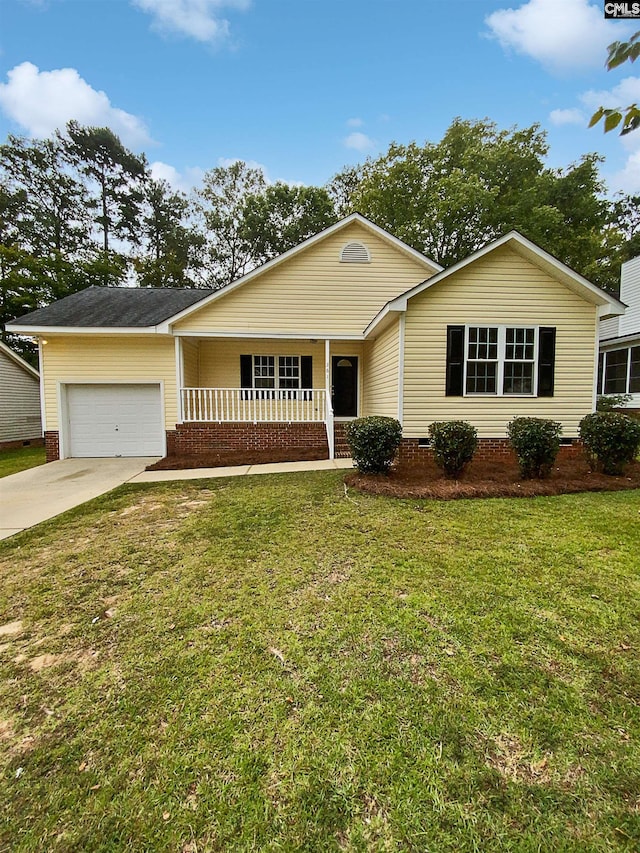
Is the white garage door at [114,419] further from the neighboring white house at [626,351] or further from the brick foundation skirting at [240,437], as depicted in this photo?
the neighboring white house at [626,351]

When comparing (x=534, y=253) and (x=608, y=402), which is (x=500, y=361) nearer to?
(x=534, y=253)

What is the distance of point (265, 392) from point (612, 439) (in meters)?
8.57

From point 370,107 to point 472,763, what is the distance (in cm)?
1818

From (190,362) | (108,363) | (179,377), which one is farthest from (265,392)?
(108,363)

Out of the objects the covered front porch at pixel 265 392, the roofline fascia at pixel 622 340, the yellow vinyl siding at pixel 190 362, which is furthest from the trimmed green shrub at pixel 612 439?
the roofline fascia at pixel 622 340

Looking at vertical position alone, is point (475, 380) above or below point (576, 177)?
below

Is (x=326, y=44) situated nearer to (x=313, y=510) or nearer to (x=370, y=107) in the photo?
(x=370, y=107)

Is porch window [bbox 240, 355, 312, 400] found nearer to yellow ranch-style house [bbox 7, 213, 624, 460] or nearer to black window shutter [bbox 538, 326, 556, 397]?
yellow ranch-style house [bbox 7, 213, 624, 460]

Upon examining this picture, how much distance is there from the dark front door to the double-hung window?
467 centimetres

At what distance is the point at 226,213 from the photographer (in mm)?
25016

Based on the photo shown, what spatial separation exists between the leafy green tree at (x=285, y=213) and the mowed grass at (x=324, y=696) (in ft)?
74.5

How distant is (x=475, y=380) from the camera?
839cm

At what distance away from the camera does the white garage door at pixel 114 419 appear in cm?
1084

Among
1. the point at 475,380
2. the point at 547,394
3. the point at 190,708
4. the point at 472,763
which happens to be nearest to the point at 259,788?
the point at 190,708
